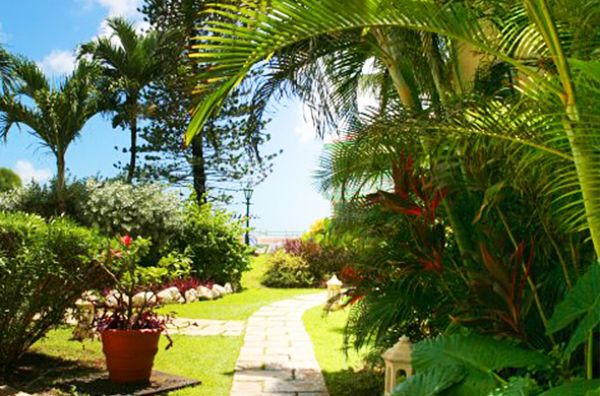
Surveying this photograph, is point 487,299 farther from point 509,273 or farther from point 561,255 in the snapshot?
point 561,255

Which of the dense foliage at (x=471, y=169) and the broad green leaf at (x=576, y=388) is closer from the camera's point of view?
the broad green leaf at (x=576, y=388)

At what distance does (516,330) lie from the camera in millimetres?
3043

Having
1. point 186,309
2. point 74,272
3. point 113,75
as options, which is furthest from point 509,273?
point 113,75

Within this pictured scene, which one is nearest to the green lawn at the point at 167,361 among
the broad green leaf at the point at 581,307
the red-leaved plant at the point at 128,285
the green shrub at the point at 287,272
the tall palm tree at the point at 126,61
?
the red-leaved plant at the point at 128,285

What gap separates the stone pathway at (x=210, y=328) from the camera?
307 inches

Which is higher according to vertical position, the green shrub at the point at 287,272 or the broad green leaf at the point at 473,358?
the green shrub at the point at 287,272

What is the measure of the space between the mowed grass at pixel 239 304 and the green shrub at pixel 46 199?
3.49 meters

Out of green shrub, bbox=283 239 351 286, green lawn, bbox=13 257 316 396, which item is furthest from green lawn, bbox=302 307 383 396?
green shrub, bbox=283 239 351 286

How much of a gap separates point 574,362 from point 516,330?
0.55 metres

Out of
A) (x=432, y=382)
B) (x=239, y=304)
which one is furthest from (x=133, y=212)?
(x=432, y=382)

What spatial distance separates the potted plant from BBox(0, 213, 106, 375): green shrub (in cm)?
22

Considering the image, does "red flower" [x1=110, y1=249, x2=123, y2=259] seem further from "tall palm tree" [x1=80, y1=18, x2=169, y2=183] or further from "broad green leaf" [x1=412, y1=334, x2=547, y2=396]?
"tall palm tree" [x1=80, y1=18, x2=169, y2=183]

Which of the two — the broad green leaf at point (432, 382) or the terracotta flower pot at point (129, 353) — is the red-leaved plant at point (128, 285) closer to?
the terracotta flower pot at point (129, 353)

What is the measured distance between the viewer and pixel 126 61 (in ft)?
55.2
